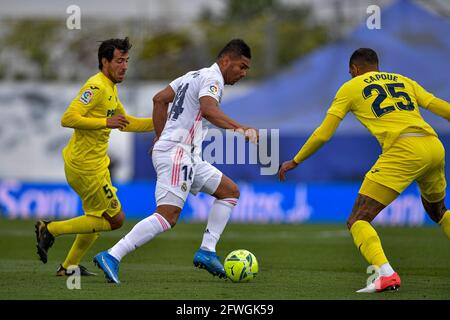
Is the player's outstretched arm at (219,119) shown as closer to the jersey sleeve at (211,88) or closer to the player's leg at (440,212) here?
the jersey sleeve at (211,88)

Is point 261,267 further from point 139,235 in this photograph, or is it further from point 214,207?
point 139,235

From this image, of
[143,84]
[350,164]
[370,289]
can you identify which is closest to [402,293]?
[370,289]

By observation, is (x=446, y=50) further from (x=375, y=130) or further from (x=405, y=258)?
(x=375, y=130)

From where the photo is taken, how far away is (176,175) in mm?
10289

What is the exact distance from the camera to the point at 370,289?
952 centimetres

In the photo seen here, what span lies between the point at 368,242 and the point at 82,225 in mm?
3304

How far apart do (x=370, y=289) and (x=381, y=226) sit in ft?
37.3

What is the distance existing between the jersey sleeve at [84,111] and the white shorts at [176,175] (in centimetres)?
73

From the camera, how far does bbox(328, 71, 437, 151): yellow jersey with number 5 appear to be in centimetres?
998

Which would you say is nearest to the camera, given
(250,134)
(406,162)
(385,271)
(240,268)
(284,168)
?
(385,271)

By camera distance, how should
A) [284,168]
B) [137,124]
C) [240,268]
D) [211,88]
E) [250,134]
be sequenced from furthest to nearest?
[137,124], [240,268], [211,88], [284,168], [250,134]

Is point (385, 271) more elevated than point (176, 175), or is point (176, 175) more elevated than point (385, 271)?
point (176, 175)

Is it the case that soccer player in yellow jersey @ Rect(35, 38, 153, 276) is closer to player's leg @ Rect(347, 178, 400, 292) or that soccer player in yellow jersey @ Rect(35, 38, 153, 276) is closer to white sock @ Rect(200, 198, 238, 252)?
white sock @ Rect(200, 198, 238, 252)

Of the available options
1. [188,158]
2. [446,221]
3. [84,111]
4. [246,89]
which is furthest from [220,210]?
[246,89]
